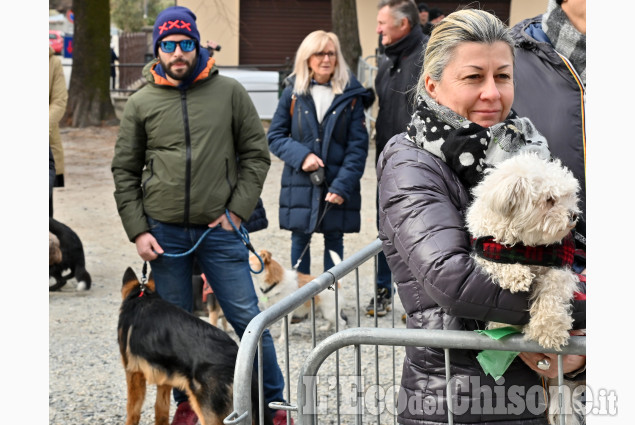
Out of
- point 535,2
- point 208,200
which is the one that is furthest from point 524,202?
point 535,2

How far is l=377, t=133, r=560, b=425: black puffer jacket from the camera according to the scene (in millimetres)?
2131

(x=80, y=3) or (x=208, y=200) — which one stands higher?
(x=80, y=3)

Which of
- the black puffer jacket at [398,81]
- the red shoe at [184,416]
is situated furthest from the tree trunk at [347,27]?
the red shoe at [184,416]

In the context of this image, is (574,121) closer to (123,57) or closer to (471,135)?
(471,135)

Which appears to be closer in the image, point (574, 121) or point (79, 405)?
point (574, 121)

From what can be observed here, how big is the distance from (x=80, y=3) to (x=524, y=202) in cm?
1728

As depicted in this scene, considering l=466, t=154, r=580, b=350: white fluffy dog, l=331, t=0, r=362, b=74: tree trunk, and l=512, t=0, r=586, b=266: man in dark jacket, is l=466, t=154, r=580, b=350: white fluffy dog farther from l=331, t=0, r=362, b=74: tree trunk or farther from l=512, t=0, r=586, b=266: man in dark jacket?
l=331, t=0, r=362, b=74: tree trunk

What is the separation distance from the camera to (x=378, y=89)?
6617mm

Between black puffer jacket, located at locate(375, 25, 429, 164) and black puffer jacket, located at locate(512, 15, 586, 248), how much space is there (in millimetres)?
3326

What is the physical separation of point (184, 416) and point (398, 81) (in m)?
2.93

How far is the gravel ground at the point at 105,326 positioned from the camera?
5176 millimetres

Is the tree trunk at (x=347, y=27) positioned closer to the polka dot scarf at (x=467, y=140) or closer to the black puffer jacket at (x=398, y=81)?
the black puffer jacket at (x=398, y=81)

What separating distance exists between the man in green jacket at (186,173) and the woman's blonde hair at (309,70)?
170 cm

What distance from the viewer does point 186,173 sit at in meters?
4.50
